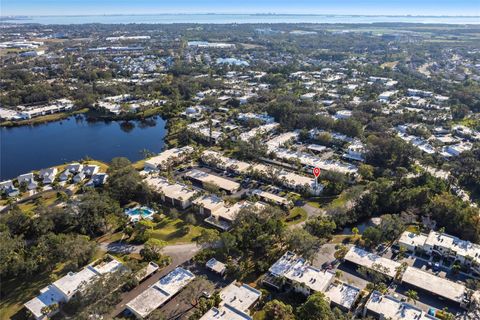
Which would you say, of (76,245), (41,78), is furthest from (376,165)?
(41,78)

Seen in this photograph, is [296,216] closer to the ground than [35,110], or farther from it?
closer to the ground

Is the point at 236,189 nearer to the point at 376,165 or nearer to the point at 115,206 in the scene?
the point at 115,206

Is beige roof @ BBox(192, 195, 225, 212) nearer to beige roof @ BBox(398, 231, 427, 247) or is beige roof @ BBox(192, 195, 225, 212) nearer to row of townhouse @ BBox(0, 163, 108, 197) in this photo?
row of townhouse @ BBox(0, 163, 108, 197)

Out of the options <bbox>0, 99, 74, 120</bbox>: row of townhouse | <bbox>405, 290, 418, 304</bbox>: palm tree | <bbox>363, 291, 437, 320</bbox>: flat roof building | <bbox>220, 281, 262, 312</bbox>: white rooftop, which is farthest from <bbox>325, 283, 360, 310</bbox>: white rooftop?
<bbox>0, 99, 74, 120</bbox>: row of townhouse

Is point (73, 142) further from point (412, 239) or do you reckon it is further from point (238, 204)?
point (412, 239)

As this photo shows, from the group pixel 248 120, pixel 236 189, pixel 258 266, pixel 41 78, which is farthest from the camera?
pixel 41 78

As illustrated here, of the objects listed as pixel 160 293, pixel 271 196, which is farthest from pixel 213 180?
pixel 160 293
